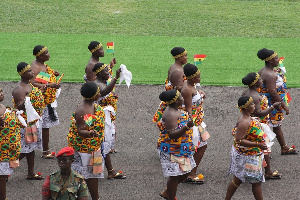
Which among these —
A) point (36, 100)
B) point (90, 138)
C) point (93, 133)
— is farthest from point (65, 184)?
point (36, 100)

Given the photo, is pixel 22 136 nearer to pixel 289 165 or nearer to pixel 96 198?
pixel 96 198

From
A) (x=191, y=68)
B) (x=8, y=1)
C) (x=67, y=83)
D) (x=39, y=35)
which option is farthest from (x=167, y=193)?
(x=8, y=1)

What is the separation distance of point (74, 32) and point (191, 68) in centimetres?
1072

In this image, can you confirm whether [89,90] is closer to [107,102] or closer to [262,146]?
[107,102]

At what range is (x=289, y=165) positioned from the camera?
32.3ft

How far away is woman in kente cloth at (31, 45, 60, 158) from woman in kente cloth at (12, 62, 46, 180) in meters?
0.39

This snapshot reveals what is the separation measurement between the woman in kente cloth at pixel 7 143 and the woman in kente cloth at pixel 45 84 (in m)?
1.55

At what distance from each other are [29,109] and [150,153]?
8.69 ft

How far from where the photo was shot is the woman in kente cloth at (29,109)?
8.87m

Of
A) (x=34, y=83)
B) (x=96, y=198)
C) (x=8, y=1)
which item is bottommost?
(x=96, y=198)

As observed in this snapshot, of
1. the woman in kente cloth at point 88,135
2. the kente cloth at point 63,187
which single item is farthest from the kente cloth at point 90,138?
the kente cloth at point 63,187

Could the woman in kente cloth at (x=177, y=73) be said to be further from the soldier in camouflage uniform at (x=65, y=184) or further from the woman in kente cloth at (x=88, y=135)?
the soldier in camouflage uniform at (x=65, y=184)

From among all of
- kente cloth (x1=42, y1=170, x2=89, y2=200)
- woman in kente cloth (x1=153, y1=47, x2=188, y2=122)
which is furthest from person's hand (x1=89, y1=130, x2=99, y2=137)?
woman in kente cloth (x1=153, y1=47, x2=188, y2=122)

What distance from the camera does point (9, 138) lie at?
810 cm
